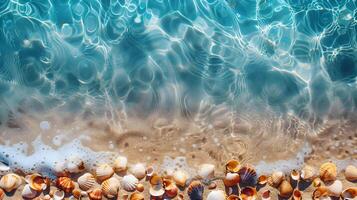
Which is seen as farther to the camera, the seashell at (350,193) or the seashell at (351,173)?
the seashell at (351,173)

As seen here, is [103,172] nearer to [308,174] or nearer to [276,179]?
[276,179]

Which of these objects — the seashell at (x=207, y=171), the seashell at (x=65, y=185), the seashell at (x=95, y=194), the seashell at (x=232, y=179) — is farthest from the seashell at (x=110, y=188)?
the seashell at (x=232, y=179)

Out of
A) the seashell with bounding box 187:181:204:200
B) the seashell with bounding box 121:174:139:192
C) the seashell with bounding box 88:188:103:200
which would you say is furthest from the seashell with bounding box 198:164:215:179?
the seashell with bounding box 88:188:103:200

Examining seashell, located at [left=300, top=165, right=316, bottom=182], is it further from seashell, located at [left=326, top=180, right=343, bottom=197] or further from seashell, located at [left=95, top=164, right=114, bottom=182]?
seashell, located at [left=95, top=164, right=114, bottom=182]

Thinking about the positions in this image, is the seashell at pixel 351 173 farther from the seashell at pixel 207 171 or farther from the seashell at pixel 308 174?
the seashell at pixel 207 171

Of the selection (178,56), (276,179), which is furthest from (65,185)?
(276,179)

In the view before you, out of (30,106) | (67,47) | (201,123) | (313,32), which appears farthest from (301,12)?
(30,106)
